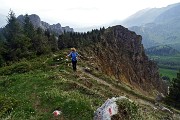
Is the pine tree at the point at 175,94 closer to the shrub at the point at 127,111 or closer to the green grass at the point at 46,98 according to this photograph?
the green grass at the point at 46,98

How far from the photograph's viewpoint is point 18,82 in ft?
116

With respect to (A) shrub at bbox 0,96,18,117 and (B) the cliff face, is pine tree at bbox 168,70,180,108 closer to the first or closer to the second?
(B) the cliff face

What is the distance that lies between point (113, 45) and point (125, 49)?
1587 cm

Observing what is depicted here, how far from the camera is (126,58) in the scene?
122875 mm

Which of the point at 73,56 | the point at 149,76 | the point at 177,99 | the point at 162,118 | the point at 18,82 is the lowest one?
the point at 149,76

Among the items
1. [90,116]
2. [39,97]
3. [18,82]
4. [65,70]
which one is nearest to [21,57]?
[65,70]

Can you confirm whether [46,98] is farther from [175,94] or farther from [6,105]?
[175,94]

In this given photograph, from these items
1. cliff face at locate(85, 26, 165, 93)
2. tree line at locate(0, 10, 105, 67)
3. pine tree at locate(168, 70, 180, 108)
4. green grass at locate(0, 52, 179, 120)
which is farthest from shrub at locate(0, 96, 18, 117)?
cliff face at locate(85, 26, 165, 93)

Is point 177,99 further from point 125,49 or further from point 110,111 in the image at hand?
point 125,49

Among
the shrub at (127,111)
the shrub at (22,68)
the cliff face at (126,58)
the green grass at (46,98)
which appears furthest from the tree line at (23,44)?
the shrub at (127,111)

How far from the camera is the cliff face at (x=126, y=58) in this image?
9619cm

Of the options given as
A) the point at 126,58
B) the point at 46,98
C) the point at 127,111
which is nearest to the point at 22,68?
the point at 46,98

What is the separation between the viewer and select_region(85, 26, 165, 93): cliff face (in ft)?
316

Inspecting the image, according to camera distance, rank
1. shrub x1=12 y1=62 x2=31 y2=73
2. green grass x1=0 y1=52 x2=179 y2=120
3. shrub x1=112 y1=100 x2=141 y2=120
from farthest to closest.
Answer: shrub x1=12 y1=62 x2=31 y2=73, green grass x1=0 y1=52 x2=179 y2=120, shrub x1=112 y1=100 x2=141 y2=120
